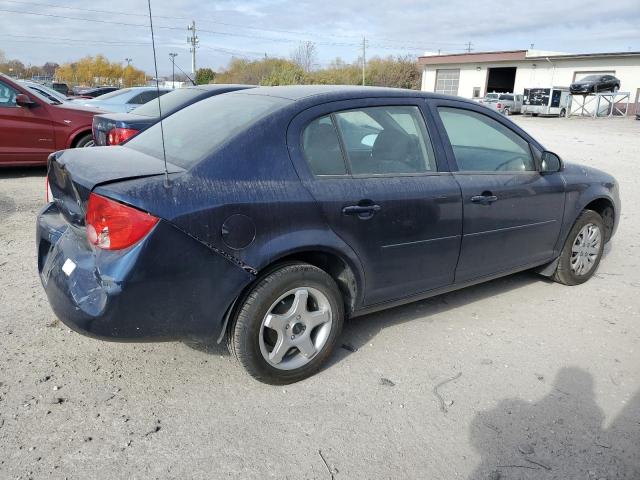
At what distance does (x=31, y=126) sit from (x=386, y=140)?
708cm

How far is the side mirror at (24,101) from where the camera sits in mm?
8250

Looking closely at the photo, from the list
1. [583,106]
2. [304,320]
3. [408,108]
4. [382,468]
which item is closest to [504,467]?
[382,468]

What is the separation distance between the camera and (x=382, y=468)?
8.14 ft

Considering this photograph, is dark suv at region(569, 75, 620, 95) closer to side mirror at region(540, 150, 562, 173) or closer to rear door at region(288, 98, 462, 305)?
side mirror at region(540, 150, 562, 173)

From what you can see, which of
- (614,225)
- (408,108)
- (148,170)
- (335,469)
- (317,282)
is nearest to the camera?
(335,469)

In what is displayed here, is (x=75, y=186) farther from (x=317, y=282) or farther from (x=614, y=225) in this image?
(x=614, y=225)

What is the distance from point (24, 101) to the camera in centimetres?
829

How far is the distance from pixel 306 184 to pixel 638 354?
261 cm

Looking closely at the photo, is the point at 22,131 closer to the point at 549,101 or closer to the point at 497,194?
the point at 497,194

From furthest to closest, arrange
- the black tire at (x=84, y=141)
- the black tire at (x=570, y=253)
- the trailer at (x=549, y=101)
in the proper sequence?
1. the trailer at (x=549, y=101)
2. the black tire at (x=84, y=141)
3. the black tire at (x=570, y=253)

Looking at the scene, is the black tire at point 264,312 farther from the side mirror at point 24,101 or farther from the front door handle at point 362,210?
the side mirror at point 24,101

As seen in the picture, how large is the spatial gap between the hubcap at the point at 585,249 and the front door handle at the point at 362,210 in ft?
8.01

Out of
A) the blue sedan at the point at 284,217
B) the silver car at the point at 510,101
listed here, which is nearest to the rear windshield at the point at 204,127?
the blue sedan at the point at 284,217

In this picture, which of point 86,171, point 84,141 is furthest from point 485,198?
point 84,141
